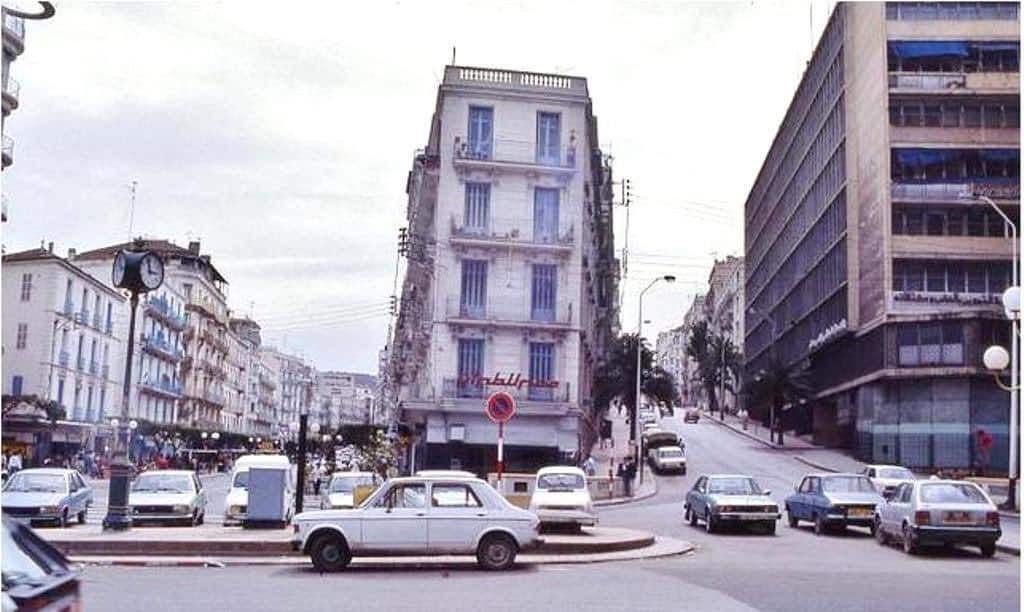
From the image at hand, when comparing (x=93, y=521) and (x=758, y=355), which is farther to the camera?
(x=758, y=355)

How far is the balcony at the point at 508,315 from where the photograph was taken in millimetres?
52781

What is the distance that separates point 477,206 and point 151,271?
33.0 m

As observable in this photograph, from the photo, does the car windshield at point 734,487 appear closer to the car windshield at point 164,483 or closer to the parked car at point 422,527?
the parked car at point 422,527

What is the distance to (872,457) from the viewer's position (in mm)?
62688

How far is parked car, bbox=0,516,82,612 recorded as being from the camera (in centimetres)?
550

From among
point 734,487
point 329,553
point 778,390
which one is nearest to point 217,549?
point 329,553

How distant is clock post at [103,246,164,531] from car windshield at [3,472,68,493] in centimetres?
624

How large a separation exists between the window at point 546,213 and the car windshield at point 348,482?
2546cm

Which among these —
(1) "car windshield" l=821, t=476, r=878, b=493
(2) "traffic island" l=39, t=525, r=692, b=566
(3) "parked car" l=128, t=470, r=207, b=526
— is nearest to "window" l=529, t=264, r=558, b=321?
(1) "car windshield" l=821, t=476, r=878, b=493

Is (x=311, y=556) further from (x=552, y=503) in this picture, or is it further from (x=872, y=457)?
(x=872, y=457)

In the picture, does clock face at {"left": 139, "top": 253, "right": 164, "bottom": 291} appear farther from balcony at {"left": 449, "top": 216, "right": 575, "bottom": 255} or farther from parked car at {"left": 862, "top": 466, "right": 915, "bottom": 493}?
balcony at {"left": 449, "top": 216, "right": 575, "bottom": 255}

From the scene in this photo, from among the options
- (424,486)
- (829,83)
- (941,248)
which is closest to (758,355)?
(829,83)

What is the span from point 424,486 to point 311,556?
202 cm

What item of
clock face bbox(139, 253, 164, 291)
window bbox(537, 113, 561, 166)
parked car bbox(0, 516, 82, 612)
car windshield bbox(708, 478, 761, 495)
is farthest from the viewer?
window bbox(537, 113, 561, 166)
